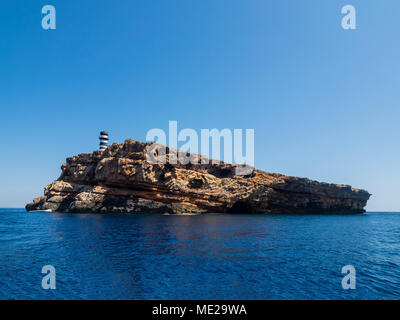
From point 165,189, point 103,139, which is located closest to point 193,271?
point 165,189

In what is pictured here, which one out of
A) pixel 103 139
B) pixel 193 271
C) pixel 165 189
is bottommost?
pixel 193 271

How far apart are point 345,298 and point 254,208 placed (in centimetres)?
7419

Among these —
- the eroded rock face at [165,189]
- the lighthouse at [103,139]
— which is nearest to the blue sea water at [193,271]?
the eroded rock face at [165,189]

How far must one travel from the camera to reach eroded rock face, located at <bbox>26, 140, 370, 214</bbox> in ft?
235

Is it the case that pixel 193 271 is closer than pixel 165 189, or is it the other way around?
pixel 193 271

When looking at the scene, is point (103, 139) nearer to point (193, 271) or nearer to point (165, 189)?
point (165, 189)

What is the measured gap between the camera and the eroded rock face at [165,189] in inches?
2825

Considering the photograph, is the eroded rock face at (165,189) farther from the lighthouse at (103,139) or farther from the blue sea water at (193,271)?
the blue sea water at (193,271)

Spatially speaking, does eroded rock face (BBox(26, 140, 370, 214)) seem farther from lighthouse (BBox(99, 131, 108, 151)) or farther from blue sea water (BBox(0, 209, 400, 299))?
blue sea water (BBox(0, 209, 400, 299))

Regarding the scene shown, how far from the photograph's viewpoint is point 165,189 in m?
72.7

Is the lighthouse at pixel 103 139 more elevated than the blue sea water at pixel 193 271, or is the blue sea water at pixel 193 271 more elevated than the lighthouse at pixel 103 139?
the lighthouse at pixel 103 139

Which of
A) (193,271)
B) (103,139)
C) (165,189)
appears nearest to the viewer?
(193,271)

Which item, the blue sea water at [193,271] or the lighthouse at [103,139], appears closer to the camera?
the blue sea water at [193,271]

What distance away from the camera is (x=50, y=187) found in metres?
82.1
